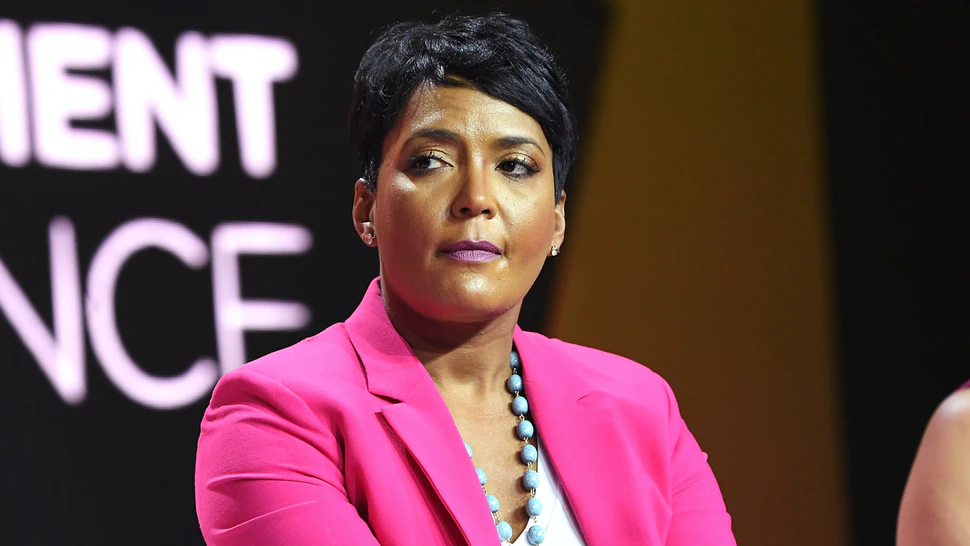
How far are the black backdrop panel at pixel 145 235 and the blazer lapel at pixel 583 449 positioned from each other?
1.38 meters

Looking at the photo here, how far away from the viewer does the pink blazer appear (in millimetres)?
1269

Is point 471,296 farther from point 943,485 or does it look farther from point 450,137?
point 943,485

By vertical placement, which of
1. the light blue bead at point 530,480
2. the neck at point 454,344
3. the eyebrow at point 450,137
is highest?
the eyebrow at point 450,137

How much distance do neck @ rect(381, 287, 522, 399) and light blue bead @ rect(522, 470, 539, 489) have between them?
146mm

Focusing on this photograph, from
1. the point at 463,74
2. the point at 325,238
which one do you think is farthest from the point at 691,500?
the point at 325,238

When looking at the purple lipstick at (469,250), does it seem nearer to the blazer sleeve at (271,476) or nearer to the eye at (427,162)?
the eye at (427,162)

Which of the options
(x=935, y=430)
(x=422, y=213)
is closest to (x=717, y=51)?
(x=935, y=430)

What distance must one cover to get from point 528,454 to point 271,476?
1.26ft

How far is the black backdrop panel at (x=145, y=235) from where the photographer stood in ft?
8.73

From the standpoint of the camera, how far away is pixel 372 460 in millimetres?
1308

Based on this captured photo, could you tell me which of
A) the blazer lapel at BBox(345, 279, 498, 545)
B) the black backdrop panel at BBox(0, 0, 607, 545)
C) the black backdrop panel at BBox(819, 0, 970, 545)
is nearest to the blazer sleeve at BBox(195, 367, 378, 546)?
the blazer lapel at BBox(345, 279, 498, 545)

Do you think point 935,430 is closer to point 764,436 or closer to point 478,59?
point 478,59

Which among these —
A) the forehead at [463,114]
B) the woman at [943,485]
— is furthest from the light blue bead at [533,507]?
the woman at [943,485]

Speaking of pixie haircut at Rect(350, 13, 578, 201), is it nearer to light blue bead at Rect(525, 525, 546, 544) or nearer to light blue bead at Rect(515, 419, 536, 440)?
light blue bead at Rect(515, 419, 536, 440)
